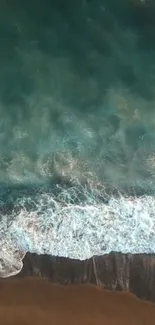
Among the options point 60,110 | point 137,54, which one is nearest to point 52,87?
point 60,110

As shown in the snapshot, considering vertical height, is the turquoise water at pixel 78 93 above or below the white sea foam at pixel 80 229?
above

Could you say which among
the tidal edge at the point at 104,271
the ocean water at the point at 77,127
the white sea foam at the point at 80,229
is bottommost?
the tidal edge at the point at 104,271

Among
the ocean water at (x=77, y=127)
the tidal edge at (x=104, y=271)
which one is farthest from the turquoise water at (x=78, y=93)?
the tidal edge at (x=104, y=271)

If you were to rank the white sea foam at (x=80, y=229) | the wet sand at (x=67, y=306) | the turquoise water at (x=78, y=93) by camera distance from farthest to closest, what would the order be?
the turquoise water at (x=78, y=93) → the white sea foam at (x=80, y=229) → the wet sand at (x=67, y=306)

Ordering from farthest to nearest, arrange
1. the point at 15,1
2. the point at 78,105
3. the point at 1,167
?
the point at 15,1 < the point at 78,105 < the point at 1,167

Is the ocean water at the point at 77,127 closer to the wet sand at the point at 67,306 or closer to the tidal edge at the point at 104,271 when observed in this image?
the tidal edge at the point at 104,271

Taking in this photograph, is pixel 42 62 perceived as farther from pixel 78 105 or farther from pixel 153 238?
pixel 153 238

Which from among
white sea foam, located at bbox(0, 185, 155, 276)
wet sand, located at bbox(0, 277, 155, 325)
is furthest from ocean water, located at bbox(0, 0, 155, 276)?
wet sand, located at bbox(0, 277, 155, 325)
